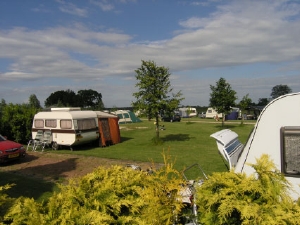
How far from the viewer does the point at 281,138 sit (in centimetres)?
411

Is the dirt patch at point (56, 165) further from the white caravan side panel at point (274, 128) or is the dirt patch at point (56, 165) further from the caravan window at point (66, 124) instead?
the white caravan side panel at point (274, 128)

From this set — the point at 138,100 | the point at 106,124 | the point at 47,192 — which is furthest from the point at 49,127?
the point at 47,192

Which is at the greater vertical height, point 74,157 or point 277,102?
point 277,102

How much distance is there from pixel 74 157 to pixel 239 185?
12.7 m

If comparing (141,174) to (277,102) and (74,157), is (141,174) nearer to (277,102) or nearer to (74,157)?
(277,102)

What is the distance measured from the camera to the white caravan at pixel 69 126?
16562 mm

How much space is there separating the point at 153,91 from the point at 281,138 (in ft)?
45.2

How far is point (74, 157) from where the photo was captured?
567 inches

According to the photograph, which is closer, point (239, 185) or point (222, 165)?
point (239, 185)

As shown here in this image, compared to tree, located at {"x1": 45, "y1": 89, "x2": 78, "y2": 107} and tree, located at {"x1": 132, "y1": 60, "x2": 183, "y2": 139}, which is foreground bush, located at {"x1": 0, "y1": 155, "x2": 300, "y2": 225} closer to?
tree, located at {"x1": 132, "y1": 60, "x2": 183, "y2": 139}

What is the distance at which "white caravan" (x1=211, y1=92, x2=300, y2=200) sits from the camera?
4.00m

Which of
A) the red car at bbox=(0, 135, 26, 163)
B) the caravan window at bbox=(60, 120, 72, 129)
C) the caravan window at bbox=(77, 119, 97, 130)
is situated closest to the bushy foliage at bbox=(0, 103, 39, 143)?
the caravan window at bbox=(60, 120, 72, 129)

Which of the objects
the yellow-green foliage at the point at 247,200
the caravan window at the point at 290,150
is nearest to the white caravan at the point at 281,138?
the caravan window at the point at 290,150

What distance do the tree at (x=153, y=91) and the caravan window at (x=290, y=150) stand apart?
13.3 meters
